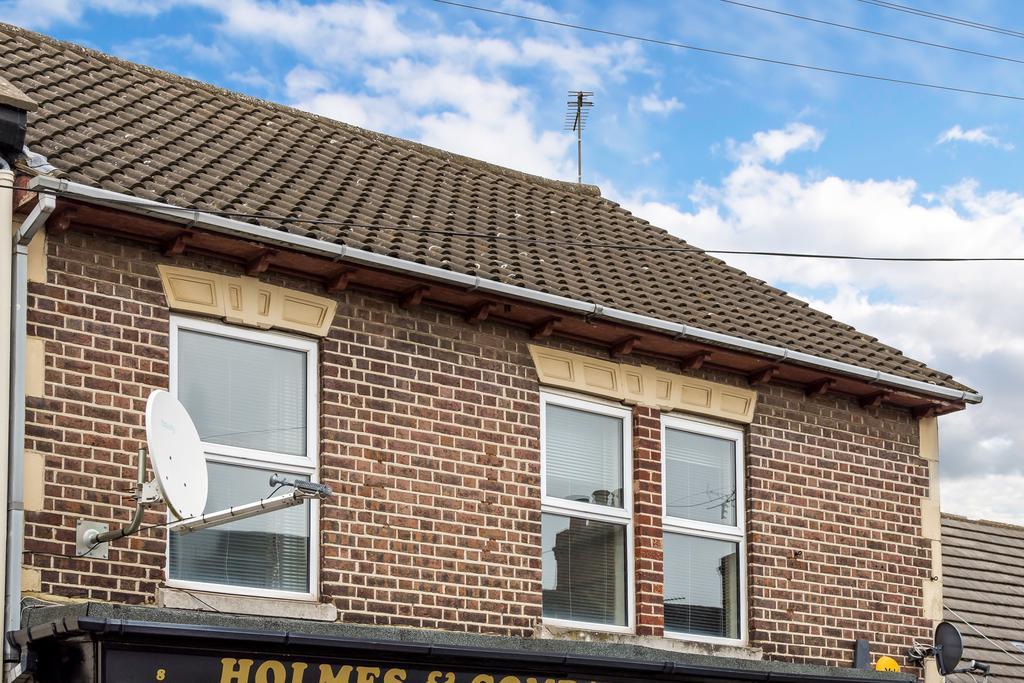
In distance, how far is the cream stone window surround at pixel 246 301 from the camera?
10211mm

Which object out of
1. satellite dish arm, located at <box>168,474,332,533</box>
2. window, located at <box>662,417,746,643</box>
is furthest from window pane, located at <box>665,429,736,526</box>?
satellite dish arm, located at <box>168,474,332,533</box>

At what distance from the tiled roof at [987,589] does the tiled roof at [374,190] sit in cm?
343

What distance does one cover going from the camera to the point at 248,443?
1040cm

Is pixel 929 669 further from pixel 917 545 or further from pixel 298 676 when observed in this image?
pixel 298 676

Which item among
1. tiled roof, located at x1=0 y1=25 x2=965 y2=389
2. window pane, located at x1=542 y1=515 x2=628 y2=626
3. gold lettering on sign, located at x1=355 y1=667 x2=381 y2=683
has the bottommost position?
gold lettering on sign, located at x1=355 y1=667 x2=381 y2=683

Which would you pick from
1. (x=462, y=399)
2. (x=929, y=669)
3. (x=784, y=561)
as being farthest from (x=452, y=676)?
(x=929, y=669)

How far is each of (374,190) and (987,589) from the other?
8790 mm

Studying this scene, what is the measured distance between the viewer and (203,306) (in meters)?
10.3

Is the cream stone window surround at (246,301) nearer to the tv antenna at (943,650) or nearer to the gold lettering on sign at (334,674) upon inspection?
the gold lettering on sign at (334,674)

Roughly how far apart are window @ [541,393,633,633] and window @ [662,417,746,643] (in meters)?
0.45

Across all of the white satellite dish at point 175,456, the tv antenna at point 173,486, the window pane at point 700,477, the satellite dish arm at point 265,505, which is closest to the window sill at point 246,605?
the tv antenna at point 173,486

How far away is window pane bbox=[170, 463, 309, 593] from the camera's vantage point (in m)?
9.98

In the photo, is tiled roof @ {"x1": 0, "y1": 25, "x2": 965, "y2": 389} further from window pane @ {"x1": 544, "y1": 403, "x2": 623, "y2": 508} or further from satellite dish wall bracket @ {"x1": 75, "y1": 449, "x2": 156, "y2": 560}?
satellite dish wall bracket @ {"x1": 75, "y1": 449, "x2": 156, "y2": 560}

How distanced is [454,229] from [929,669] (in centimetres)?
584
